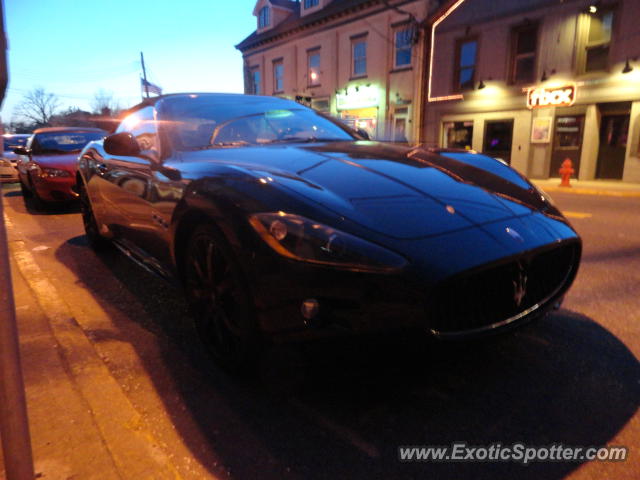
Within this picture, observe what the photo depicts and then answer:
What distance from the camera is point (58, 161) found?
6.88 meters

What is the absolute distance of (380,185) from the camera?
203 centimetres

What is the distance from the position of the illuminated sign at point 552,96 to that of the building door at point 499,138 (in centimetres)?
110

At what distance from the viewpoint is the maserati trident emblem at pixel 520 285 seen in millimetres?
1770

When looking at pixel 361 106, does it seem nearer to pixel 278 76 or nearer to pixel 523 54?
pixel 278 76

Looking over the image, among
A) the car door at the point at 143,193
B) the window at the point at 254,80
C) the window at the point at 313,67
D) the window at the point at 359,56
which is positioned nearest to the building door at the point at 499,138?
the window at the point at 359,56

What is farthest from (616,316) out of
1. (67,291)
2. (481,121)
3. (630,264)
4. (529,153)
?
(481,121)

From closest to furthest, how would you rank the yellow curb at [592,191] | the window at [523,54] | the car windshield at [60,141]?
the car windshield at [60,141], the yellow curb at [592,191], the window at [523,54]

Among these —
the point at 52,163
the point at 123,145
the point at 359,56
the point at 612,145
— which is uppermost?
the point at 359,56

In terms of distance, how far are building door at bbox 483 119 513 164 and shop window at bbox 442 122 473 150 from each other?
72cm

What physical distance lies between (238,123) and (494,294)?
209 centimetres

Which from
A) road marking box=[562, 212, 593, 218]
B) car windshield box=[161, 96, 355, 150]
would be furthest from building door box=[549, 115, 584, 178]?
car windshield box=[161, 96, 355, 150]

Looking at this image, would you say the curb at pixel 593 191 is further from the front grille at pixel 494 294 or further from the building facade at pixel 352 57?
the front grille at pixel 494 294

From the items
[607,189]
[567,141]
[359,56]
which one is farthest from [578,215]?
[359,56]

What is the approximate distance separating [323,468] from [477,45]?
17906 mm
